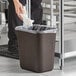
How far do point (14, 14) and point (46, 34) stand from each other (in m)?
1.27

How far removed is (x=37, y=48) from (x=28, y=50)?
7.3 inches

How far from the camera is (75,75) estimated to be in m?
3.87

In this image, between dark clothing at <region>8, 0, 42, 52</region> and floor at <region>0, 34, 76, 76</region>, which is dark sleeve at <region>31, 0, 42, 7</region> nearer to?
dark clothing at <region>8, 0, 42, 52</region>

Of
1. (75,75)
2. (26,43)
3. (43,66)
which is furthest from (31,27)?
(75,75)

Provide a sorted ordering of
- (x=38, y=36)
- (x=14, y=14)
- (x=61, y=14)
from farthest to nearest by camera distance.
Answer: (x=14, y=14)
(x=61, y=14)
(x=38, y=36)

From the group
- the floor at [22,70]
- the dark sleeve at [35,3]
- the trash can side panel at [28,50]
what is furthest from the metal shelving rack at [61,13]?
the trash can side panel at [28,50]

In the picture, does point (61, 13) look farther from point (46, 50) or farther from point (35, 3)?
point (35, 3)

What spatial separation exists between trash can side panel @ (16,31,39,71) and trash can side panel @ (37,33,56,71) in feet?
0.28

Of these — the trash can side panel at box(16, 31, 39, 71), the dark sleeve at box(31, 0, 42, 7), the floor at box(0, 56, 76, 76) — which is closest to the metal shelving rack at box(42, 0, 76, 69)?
the floor at box(0, 56, 76, 76)

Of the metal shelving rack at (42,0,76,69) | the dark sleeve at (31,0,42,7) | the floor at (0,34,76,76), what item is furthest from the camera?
the dark sleeve at (31,0,42,7)

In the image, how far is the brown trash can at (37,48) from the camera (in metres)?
3.79

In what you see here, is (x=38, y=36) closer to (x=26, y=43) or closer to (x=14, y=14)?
(x=26, y=43)

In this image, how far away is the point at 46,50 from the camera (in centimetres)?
384

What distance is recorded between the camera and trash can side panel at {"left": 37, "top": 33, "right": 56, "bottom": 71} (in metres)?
3.80
